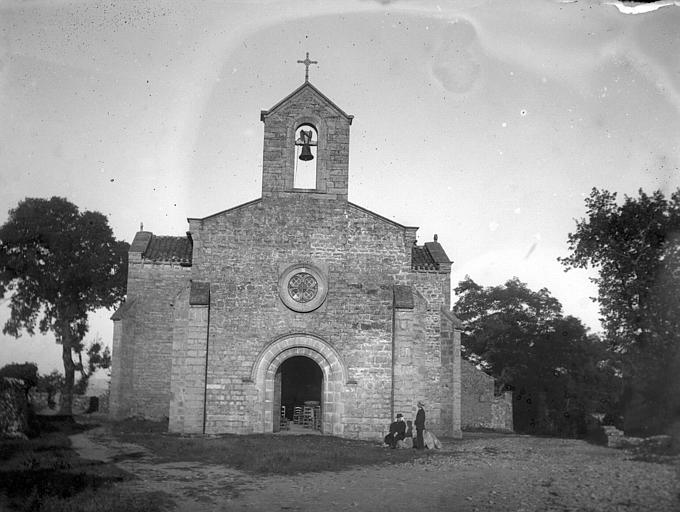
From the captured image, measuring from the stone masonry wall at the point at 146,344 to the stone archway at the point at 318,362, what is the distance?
7.68 metres

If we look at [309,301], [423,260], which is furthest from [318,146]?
[423,260]

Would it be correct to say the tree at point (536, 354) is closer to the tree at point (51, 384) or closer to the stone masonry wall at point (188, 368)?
the stone masonry wall at point (188, 368)

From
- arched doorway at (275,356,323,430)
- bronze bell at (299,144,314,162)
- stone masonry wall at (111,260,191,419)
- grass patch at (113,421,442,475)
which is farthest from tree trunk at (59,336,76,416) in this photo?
bronze bell at (299,144,314,162)

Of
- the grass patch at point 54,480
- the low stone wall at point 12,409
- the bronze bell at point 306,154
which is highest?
the bronze bell at point 306,154

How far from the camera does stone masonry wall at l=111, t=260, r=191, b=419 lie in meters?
27.7

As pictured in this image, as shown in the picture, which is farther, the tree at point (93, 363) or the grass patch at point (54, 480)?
the tree at point (93, 363)

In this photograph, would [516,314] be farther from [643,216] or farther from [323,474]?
[323,474]

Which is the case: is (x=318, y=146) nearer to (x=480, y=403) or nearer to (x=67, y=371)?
(x=480, y=403)

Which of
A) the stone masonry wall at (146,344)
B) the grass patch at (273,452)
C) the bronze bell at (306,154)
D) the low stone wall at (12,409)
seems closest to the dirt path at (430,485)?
the grass patch at (273,452)

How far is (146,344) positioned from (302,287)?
31.9 ft

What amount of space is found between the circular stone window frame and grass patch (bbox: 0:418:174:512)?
8790 mm

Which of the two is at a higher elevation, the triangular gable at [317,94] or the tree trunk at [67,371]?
the triangular gable at [317,94]

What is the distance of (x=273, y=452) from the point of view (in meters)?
16.7

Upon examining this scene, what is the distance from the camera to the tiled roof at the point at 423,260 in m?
29.2
